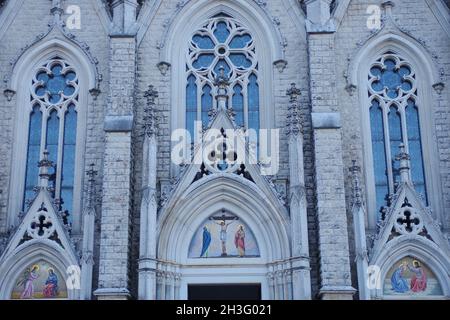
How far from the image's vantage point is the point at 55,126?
22.9m

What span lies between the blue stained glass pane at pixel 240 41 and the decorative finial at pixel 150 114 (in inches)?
117

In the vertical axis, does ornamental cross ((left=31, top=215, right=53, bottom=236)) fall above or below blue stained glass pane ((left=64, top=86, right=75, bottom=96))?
below

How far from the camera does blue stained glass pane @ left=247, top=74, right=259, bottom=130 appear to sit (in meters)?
22.7

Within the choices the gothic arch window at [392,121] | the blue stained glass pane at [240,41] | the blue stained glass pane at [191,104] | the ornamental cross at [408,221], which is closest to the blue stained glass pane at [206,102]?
the blue stained glass pane at [191,104]

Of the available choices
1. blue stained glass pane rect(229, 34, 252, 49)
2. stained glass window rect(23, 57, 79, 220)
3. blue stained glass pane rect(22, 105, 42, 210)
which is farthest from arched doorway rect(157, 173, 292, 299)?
blue stained glass pane rect(229, 34, 252, 49)

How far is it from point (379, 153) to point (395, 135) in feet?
2.31

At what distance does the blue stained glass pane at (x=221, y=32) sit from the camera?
2361cm

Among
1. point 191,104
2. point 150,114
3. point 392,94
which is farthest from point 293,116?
point 150,114

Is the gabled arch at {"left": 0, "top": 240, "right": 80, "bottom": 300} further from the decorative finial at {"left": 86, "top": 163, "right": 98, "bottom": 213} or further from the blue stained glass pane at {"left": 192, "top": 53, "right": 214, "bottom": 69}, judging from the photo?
the blue stained glass pane at {"left": 192, "top": 53, "right": 214, "bottom": 69}

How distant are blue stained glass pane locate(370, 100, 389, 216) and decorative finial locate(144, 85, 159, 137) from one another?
6054 mm

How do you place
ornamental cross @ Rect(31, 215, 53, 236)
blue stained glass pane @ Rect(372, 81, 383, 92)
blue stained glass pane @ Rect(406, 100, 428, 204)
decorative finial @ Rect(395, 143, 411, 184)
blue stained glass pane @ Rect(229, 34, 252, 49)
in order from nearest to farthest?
1. ornamental cross @ Rect(31, 215, 53, 236)
2. decorative finial @ Rect(395, 143, 411, 184)
3. blue stained glass pane @ Rect(406, 100, 428, 204)
4. blue stained glass pane @ Rect(372, 81, 383, 92)
5. blue stained glass pane @ Rect(229, 34, 252, 49)

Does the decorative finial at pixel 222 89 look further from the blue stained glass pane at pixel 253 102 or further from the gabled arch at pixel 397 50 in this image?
the gabled arch at pixel 397 50

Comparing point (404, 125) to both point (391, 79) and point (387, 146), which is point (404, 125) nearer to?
point (387, 146)
